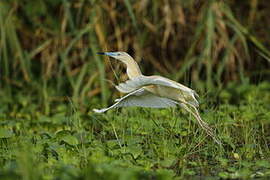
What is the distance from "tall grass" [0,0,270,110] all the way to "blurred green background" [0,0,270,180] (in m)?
0.01

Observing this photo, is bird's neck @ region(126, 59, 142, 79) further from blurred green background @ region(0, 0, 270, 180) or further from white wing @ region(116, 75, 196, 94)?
white wing @ region(116, 75, 196, 94)

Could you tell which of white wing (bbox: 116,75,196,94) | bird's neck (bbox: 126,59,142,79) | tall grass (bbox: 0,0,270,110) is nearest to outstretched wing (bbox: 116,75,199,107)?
white wing (bbox: 116,75,196,94)

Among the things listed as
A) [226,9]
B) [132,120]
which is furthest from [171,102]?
[226,9]

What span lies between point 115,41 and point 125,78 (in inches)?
21.6

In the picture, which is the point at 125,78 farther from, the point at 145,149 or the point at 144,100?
the point at 145,149

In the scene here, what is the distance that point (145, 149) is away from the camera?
3.74 m

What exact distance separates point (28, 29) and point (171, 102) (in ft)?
10.6

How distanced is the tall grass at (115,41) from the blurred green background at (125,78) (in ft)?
0.04

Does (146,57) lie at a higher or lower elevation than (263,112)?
higher

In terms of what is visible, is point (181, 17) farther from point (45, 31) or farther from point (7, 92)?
point (7, 92)

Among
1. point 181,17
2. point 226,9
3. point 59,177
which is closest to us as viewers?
point 59,177

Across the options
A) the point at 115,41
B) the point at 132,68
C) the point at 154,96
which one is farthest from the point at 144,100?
the point at 115,41

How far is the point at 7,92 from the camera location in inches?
243

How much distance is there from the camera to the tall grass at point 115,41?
589cm
